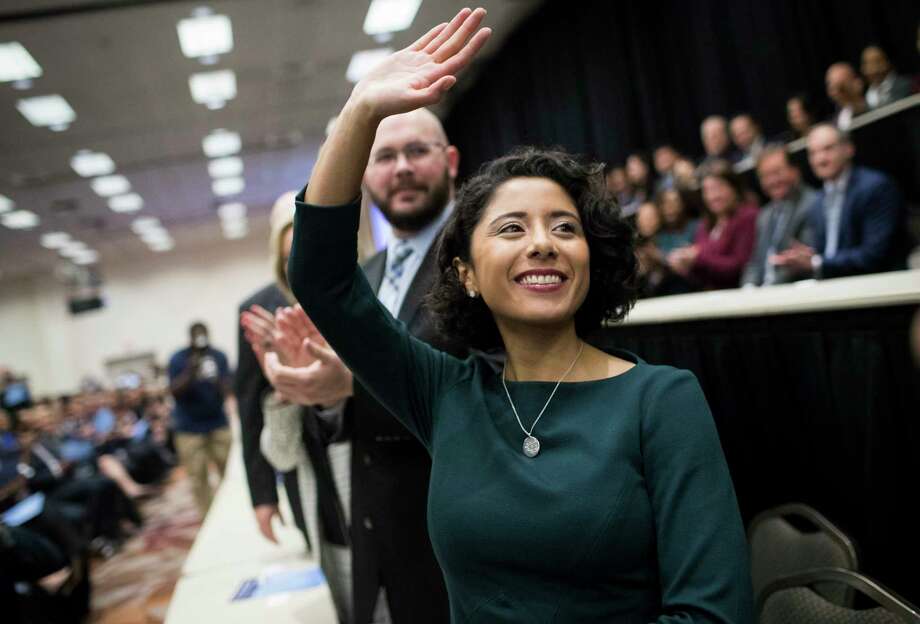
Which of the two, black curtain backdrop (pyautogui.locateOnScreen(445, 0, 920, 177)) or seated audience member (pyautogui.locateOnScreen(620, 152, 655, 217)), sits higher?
black curtain backdrop (pyautogui.locateOnScreen(445, 0, 920, 177))

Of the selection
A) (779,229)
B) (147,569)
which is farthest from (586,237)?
(147,569)

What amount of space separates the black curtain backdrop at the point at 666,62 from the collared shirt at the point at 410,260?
3.56 meters

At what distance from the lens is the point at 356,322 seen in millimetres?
1072

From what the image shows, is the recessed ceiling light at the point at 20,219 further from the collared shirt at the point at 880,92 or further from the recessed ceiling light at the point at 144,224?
the collared shirt at the point at 880,92

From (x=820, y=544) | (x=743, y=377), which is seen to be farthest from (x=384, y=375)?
(x=743, y=377)

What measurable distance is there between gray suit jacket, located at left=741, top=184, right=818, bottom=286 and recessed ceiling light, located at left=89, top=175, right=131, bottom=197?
Result: 9.76m

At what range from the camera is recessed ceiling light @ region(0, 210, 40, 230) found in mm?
12060

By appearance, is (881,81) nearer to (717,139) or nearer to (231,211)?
(717,139)

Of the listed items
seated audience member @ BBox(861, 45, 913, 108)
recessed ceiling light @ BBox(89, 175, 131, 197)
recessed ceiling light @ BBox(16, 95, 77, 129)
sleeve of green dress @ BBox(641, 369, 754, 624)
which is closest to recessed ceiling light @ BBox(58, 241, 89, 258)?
recessed ceiling light @ BBox(89, 175, 131, 197)

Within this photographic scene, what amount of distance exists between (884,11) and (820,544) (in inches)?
196

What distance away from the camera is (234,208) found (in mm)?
15180

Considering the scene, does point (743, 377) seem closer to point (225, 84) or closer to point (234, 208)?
point (225, 84)

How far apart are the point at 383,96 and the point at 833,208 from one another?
3.51m

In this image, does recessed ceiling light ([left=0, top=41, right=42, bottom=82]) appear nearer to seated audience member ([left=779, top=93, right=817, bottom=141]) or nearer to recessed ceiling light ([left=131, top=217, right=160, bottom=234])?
seated audience member ([left=779, top=93, right=817, bottom=141])
